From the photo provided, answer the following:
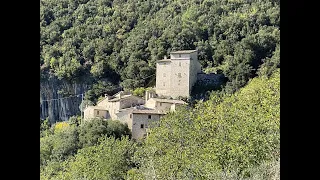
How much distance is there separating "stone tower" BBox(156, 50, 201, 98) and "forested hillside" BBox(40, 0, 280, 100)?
299 millimetres

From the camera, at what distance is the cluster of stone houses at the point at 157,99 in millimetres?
12266

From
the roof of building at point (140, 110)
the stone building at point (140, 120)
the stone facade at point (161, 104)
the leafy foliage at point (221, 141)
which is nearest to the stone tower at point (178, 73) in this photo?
the stone facade at point (161, 104)

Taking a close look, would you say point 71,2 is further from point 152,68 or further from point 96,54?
point 152,68

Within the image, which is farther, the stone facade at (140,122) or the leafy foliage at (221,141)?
the stone facade at (140,122)

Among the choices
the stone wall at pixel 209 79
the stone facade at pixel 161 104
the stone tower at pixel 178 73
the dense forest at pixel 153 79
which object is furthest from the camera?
the stone tower at pixel 178 73

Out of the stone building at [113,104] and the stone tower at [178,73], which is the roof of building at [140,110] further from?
the stone tower at [178,73]

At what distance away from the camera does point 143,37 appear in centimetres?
1518

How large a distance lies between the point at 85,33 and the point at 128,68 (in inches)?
119

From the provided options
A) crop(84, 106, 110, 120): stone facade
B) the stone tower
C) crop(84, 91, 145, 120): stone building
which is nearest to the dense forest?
the stone tower

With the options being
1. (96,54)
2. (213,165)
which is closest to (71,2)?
(96,54)

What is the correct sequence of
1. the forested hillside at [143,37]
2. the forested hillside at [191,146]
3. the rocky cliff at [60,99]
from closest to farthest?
1. the forested hillside at [191,146]
2. the forested hillside at [143,37]
3. the rocky cliff at [60,99]

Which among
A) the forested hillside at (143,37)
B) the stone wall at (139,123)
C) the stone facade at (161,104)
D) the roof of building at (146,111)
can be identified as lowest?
the stone wall at (139,123)
